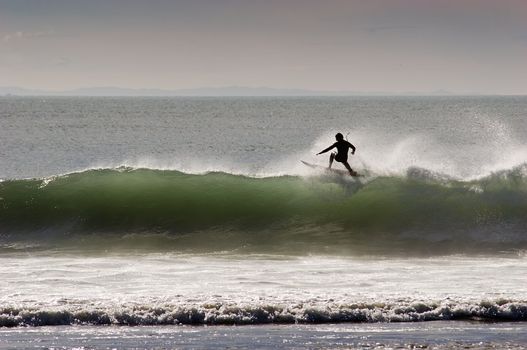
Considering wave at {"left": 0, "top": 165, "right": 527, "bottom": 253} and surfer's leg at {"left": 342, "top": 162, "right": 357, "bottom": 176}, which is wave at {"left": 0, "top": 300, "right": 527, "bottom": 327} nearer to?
wave at {"left": 0, "top": 165, "right": 527, "bottom": 253}

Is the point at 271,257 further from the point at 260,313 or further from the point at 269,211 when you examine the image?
the point at 260,313

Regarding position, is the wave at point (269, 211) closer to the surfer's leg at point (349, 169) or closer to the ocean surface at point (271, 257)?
the ocean surface at point (271, 257)

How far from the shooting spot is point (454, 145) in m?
56.3

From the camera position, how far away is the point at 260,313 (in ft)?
39.9

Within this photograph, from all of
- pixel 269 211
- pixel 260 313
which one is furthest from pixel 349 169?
pixel 260 313

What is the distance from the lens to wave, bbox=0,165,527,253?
65.1ft

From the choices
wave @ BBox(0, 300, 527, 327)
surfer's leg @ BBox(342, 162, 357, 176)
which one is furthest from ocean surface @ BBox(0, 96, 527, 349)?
surfer's leg @ BBox(342, 162, 357, 176)

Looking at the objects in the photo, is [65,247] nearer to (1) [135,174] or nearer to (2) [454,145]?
(1) [135,174]

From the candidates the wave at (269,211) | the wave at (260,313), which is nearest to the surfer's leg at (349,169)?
the wave at (269,211)

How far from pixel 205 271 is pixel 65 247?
4813 mm

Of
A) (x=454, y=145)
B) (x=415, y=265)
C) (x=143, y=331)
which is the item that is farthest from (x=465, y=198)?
(x=454, y=145)

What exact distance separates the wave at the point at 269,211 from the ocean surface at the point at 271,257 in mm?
46

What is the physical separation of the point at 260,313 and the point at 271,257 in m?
5.43

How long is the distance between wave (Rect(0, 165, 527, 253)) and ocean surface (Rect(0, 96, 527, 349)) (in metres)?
0.05
